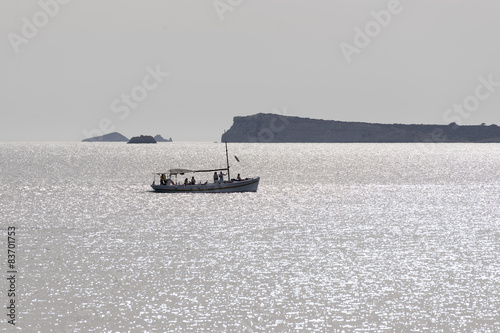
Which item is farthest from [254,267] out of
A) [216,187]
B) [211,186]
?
[216,187]

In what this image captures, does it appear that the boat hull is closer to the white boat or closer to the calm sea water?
the white boat

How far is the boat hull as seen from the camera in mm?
109312

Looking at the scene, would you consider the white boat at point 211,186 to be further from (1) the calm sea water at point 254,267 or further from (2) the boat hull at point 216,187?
(1) the calm sea water at point 254,267

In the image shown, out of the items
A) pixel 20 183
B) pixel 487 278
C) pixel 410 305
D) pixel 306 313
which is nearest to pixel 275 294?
pixel 306 313

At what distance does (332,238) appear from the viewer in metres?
60.3

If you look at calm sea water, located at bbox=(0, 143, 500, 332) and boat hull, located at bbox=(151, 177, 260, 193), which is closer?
calm sea water, located at bbox=(0, 143, 500, 332)

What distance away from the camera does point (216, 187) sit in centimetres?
10950

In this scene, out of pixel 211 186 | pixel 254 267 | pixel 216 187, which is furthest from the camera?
pixel 216 187

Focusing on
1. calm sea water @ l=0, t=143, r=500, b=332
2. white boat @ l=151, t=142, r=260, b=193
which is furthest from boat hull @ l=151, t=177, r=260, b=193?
calm sea water @ l=0, t=143, r=500, b=332

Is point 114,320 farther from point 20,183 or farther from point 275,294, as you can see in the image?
point 20,183

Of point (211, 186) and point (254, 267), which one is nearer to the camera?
point (254, 267)

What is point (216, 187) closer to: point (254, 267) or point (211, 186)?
point (211, 186)

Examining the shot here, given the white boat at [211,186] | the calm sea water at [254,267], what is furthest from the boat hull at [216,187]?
the calm sea water at [254,267]

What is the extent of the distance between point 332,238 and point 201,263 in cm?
1647
